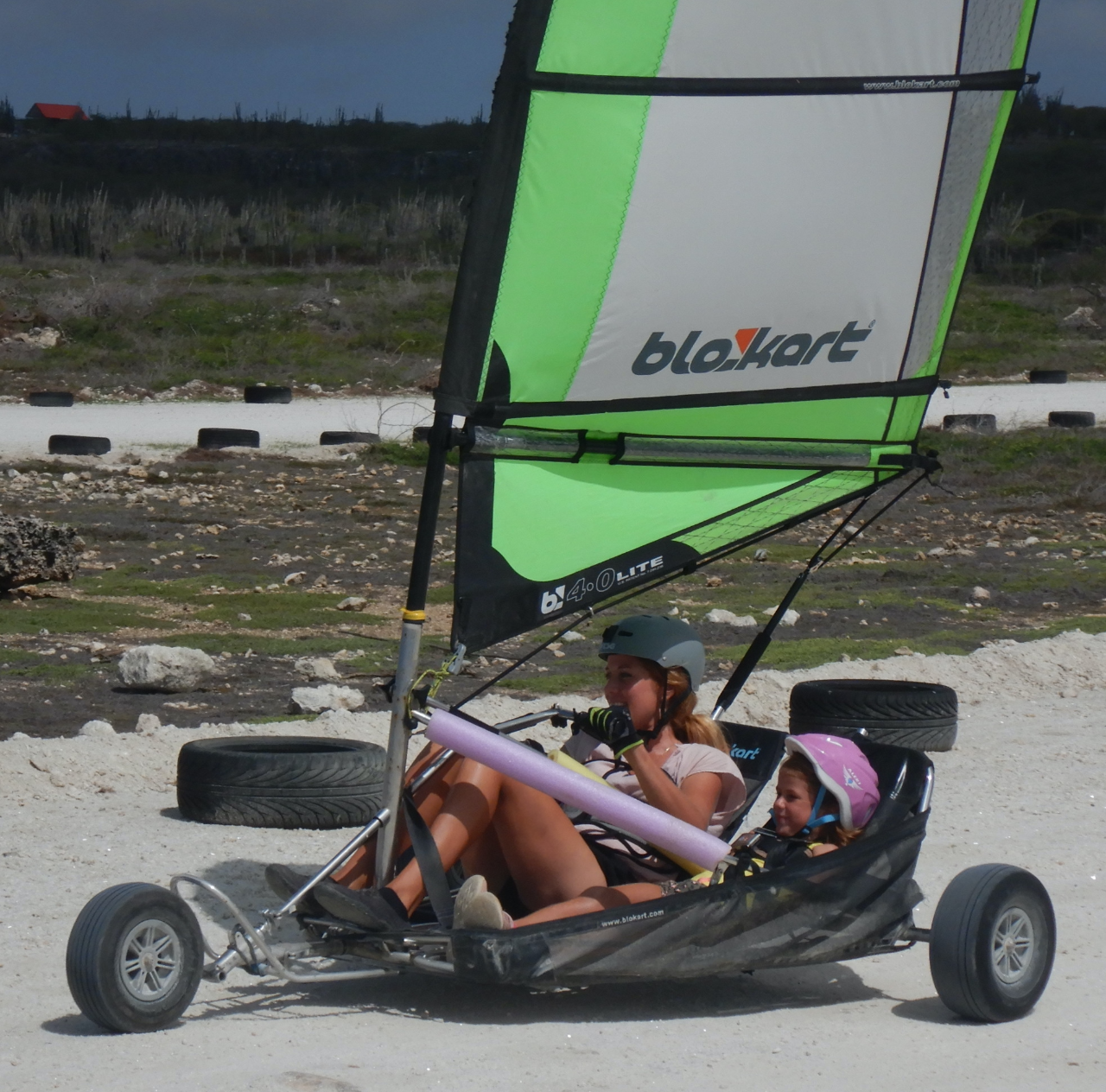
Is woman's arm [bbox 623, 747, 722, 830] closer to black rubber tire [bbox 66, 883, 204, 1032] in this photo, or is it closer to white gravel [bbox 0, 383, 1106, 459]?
black rubber tire [bbox 66, 883, 204, 1032]

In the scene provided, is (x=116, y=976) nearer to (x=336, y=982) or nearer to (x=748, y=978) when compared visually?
(x=336, y=982)

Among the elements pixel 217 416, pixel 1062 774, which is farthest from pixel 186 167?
pixel 1062 774

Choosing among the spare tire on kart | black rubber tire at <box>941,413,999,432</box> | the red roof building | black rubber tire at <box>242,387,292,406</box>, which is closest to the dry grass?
black rubber tire at <box>242,387,292,406</box>

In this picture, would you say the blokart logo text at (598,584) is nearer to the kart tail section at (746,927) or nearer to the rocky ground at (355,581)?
the kart tail section at (746,927)

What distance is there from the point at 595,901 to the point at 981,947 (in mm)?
1176

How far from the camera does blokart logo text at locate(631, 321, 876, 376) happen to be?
537cm

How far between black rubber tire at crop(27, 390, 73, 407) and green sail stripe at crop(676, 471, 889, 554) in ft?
72.1

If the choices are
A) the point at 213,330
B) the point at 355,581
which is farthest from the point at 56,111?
the point at 355,581

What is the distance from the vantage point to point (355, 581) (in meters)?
14.6

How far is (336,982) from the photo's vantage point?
5.31 metres

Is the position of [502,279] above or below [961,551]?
above

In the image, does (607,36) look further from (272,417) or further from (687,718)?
(272,417)

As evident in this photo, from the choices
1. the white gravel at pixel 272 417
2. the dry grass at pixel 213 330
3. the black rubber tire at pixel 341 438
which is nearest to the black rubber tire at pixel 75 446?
the white gravel at pixel 272 417

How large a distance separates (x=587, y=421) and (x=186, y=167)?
78.3 meters
